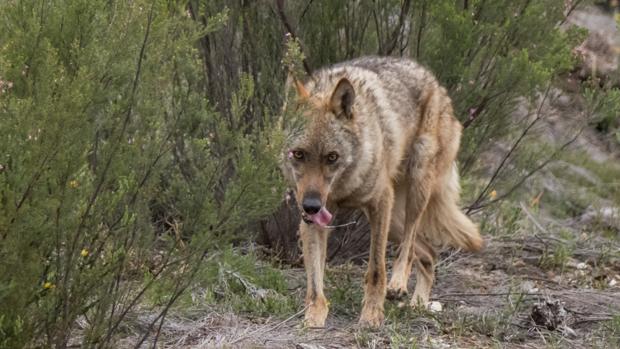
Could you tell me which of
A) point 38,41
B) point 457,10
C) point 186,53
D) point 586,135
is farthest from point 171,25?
point 586,135

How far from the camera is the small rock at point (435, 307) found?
Result: 22.8 ft

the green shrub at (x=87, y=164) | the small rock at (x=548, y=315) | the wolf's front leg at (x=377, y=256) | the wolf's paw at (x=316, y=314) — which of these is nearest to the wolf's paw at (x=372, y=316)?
the wolf's front leg at (x=377, y=256)

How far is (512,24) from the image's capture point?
8.05 m

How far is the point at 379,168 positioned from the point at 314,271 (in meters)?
0.74

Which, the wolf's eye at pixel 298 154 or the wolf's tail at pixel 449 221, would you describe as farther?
the wolf's tail at pixel 449 221

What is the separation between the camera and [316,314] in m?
6.45

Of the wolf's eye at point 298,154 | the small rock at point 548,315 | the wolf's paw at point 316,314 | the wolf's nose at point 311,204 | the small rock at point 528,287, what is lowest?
the small rock at point 528,287

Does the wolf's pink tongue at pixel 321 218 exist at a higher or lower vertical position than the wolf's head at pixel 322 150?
lower

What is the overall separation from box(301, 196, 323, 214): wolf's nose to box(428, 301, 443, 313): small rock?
1.28m

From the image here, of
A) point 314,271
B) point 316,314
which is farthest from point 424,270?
point 316,314

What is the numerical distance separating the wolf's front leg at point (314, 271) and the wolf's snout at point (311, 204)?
0.63 m

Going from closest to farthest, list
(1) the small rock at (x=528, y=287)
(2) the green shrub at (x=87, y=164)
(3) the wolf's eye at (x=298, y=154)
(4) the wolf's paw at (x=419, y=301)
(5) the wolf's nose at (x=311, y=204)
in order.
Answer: (2) the green shrub at (x=87, y=164)
(5) the wolf's nose at (x=311, y=204)
(3) the wolf's eye at (x=298, y=154)
(4) the wolf's paw at (x=419, y=301)
(1) the small rock at (x=528, y=287)

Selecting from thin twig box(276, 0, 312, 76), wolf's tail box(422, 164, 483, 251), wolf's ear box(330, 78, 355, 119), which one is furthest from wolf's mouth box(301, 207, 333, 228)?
thin twig box(276, 0, 312, 76)

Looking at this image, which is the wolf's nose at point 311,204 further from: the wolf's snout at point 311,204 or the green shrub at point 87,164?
the green shrub at point 87,164
